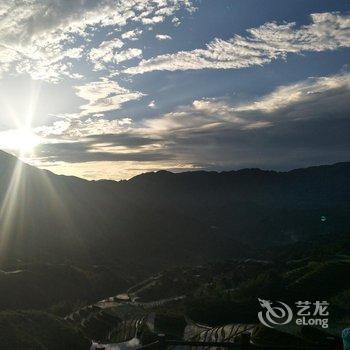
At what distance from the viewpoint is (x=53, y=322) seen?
79.4 metres

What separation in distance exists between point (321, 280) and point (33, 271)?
315 ft

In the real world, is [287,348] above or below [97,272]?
above

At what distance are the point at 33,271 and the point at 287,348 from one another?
493 feet

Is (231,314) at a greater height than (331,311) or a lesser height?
lesser

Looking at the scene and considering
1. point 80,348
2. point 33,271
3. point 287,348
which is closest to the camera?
point 287,348

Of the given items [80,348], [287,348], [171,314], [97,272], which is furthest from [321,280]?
[97,272]

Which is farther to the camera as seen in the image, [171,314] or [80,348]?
[171,314]

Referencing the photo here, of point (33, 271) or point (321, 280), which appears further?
point (33, 271)

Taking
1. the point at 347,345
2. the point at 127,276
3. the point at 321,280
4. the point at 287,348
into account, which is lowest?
the point at 127,276

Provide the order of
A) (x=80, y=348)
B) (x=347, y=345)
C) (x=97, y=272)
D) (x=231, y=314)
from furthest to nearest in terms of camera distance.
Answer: (x=97, y=272)
(x=231, y=314)
(x=80, y=348)
(x=347, y=345)

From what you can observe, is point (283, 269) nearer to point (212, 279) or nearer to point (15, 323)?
point (212, 279)

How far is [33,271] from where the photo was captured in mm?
149750

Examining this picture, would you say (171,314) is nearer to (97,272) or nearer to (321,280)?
(321,280)

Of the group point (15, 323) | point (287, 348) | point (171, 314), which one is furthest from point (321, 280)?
point (287, 348)
